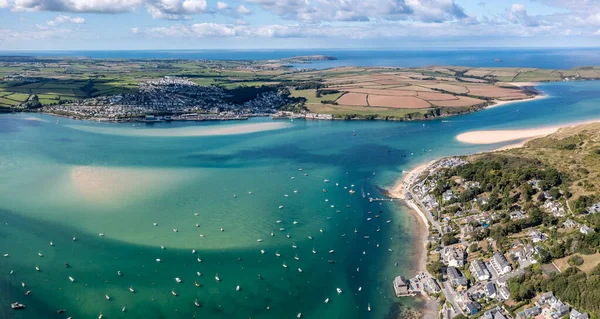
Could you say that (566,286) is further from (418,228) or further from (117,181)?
(117,181)

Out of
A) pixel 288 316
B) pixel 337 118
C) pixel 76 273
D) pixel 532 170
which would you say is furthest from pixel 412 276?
pixel 337 118

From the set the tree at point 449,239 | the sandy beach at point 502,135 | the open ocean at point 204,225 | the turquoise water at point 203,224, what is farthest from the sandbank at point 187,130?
the tree at point 449,239

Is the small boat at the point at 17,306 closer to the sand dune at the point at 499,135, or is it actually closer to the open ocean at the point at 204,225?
the open ocean at the point at 204,225

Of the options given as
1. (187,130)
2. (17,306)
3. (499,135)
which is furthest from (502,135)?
(17,306)

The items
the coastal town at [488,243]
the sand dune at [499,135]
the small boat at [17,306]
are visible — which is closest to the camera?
the coastal town at [488,243]

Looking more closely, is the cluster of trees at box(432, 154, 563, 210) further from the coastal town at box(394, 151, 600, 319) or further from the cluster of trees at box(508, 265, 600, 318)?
the cluster of trees at box(508, 265, 600, 318)
